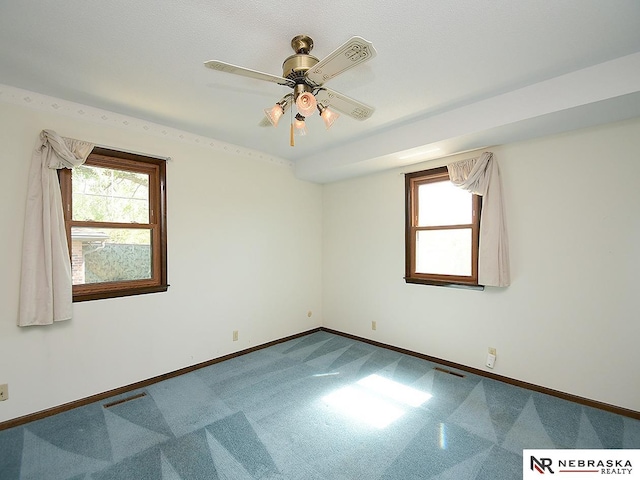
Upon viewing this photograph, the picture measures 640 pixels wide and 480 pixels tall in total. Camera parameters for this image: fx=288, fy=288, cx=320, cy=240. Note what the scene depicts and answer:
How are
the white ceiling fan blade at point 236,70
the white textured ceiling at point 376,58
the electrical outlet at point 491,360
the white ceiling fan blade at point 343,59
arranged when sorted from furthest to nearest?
the electrical outlet at point 491,360, the white textured ceiling at point 376,58, the white ceiling fan blade at point 236,70, the white ceiling fan blade at point 343,59

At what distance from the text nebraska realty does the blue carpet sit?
15cm

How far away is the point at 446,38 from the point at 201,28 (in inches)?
57.1

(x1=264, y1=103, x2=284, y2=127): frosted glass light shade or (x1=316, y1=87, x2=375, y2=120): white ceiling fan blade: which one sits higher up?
(x1=316, y1=87, x2=375, y2=120): white ceiling fan blade

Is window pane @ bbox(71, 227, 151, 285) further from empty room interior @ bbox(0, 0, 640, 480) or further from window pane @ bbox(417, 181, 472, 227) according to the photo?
window pane @ bbox(417, 181, 472, 227)

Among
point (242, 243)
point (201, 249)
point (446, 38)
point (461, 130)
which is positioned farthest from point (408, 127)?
point (201, 249)

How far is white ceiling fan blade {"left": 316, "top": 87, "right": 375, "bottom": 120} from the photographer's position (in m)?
1.78

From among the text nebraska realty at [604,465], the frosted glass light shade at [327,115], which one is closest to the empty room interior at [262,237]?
the frosted glass light shade at [327,115]

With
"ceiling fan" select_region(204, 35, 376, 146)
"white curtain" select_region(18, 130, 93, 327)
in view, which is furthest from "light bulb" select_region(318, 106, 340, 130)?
"white curtain" select_region(18, 130, 93, 327)

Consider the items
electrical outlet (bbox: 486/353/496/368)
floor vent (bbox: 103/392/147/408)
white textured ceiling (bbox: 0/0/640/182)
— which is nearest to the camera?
white textured ceiling (bbox: 0/0/640/182)

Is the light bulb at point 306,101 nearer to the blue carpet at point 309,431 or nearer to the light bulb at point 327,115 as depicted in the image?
the light bulb at point 327,115

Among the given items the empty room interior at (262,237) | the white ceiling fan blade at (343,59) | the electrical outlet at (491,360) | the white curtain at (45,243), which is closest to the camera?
the white ceiling fan blade at (343,59)

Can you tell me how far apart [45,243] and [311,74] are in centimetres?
247

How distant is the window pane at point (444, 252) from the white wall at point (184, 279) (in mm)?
1703

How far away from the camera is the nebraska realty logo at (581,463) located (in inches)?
68.6
